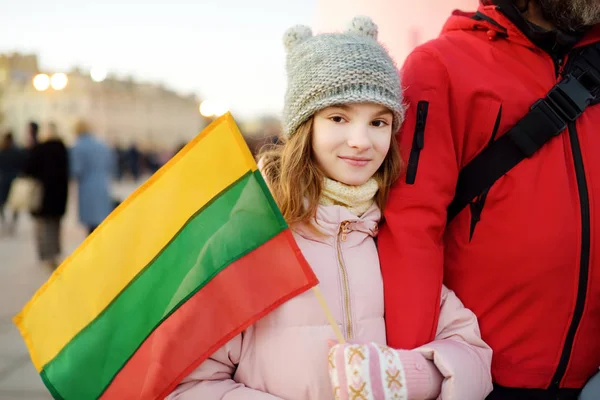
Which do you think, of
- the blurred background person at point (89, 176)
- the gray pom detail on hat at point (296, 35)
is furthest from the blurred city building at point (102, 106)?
the gray pom detail on hat at point (296, 35)

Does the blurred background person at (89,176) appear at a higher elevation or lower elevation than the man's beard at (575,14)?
lower

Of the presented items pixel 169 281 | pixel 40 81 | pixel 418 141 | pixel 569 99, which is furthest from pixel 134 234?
pixel 40 81

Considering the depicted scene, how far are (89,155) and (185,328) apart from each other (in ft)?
24.5

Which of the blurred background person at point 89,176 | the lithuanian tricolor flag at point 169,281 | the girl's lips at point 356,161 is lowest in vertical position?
the blurred background person at point 89,176

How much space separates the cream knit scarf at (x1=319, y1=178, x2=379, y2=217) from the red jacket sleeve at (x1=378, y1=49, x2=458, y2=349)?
0.24 feet

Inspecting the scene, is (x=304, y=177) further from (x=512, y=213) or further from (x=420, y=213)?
(x=512, y=213)

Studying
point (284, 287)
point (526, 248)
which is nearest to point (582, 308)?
point (526, 248)

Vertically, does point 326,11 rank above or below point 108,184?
above

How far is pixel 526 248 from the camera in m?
1.96

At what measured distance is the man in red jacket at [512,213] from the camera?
1.93 m

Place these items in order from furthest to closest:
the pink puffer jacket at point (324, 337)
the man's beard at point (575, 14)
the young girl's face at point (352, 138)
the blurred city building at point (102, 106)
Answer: the blurred city building at point (102, 106)
the man's beard at point (575, 14)
the young girl's face at point (352, 138)
the pink puffer jacket at point (324, 337)

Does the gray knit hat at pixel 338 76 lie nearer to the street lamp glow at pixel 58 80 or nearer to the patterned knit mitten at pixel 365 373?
the patterned knit mitten at pixel 365 373

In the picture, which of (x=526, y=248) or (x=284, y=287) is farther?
(x=526, y=248)

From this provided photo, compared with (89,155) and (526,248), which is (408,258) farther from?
(89,155)
